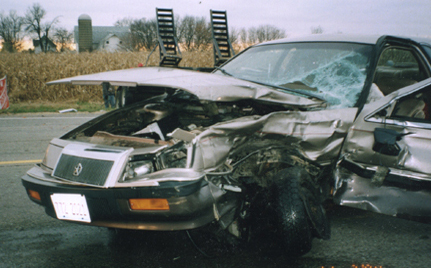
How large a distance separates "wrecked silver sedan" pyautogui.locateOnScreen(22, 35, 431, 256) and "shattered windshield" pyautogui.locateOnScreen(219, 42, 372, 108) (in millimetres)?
13

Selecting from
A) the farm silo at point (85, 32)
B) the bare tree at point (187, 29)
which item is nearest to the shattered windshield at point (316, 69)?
the bare tree at point (187, 29)

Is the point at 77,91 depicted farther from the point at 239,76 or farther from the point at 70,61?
the point at 239,76

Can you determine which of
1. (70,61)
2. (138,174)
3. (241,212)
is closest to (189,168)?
(138,174)

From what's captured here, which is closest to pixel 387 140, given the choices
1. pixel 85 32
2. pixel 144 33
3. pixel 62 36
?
pixel 144 33

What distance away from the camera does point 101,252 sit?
2447 mm

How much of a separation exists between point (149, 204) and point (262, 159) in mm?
910

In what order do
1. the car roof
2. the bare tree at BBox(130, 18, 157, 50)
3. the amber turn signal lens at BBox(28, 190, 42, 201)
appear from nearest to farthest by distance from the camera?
the amber turn signal lens at BBox(28, 190, 42, 201) < the car roof < the bare tree at BBox(130, 18, 157, 50)

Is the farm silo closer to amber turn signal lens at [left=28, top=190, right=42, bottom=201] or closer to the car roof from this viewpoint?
the car roof

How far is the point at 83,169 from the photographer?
2109mm

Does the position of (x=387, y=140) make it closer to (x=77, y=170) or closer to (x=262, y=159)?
(x=262, y=159)

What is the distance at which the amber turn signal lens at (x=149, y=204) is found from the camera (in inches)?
75.4

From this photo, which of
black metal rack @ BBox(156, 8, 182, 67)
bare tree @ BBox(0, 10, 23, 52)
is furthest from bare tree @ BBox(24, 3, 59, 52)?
black metal rack @ BBox(156, 8, 182, 67)

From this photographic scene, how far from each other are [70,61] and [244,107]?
15.3 m

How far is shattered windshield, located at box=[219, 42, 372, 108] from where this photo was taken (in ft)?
9.08
